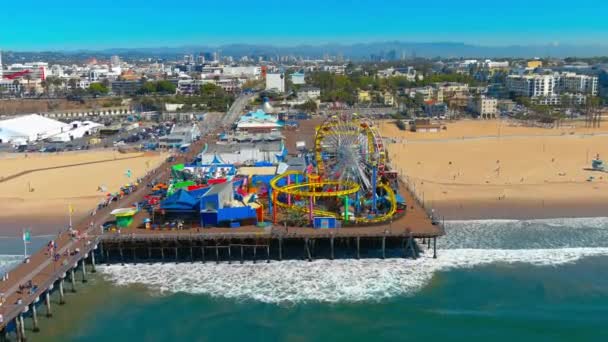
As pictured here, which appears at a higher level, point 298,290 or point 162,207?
point 162,207

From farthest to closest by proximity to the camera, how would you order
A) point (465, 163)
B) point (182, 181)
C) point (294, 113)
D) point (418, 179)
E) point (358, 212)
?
point (294, 113) → point (465, 163) → point (418, 179) → point (182, 181) → point (358, 212)

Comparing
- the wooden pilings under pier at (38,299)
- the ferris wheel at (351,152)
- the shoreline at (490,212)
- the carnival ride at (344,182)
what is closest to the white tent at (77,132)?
the shoreline at (490,212)

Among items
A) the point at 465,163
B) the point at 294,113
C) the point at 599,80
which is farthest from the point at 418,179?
the point at 599,80

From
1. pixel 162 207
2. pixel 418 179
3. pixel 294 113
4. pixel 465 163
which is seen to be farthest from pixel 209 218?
pixel 294 113

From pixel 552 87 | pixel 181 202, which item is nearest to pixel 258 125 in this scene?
pixel 181 202

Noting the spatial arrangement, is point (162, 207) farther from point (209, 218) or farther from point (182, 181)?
point (182, 181)

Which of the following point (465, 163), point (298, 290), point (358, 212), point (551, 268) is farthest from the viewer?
point (465, 163)

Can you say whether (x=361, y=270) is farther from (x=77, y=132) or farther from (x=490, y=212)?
(x=77, y=132)

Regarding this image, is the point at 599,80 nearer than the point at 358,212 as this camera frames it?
No
